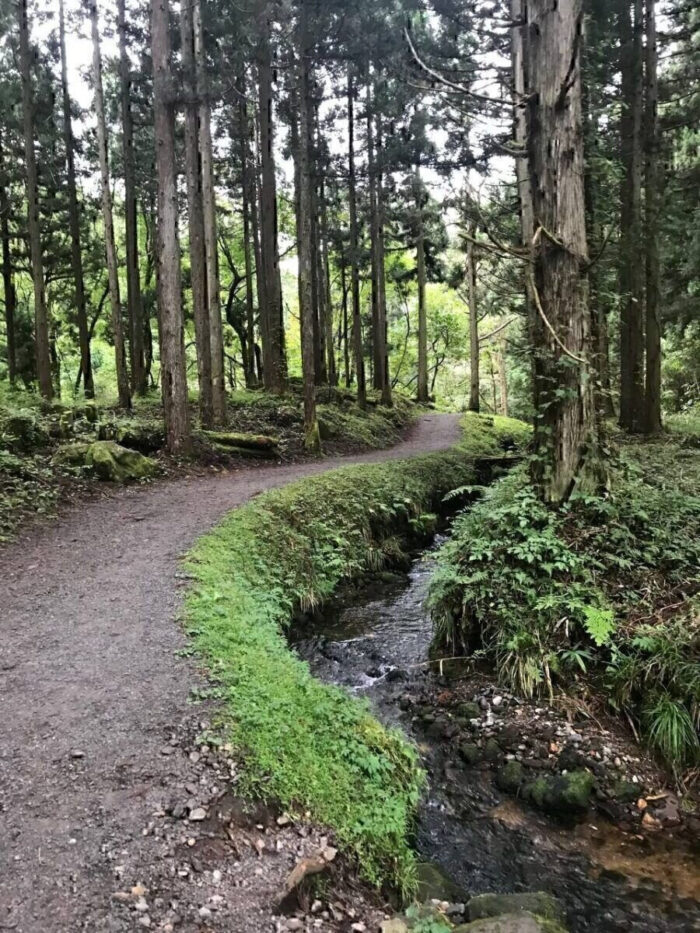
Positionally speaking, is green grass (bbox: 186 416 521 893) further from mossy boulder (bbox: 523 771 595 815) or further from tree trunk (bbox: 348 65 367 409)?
tree trunk (bbox: 348 65 367 409)

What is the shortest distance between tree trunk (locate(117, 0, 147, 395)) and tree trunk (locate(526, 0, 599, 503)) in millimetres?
14368

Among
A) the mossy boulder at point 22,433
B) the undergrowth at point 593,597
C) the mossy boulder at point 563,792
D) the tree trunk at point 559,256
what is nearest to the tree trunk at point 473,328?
the tree trunk at point 559,256

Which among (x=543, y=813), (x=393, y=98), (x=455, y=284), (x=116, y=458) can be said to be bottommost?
(x=543, y=813)

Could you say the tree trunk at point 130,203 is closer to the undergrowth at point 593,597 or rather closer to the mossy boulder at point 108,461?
the mossy boulder at point 108,461

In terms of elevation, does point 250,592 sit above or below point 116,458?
below

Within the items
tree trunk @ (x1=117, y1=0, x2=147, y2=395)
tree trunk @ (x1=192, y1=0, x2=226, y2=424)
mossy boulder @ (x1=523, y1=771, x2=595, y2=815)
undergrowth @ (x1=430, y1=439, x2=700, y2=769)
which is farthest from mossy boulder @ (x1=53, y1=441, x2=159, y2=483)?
tree trunk @ (x1=117, y1=0, x2=147, y2=395)

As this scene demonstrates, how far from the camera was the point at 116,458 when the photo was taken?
1059cm

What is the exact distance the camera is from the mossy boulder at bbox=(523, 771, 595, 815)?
170 inches

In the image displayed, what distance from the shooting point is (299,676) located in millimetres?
4711

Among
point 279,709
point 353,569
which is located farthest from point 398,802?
point 353,569

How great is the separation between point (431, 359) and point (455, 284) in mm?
14207

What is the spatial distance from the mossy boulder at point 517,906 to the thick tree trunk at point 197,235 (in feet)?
41.2

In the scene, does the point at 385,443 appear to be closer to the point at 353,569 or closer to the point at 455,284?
the point at 353,569

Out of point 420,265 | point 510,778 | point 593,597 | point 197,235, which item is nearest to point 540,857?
point 510,778
